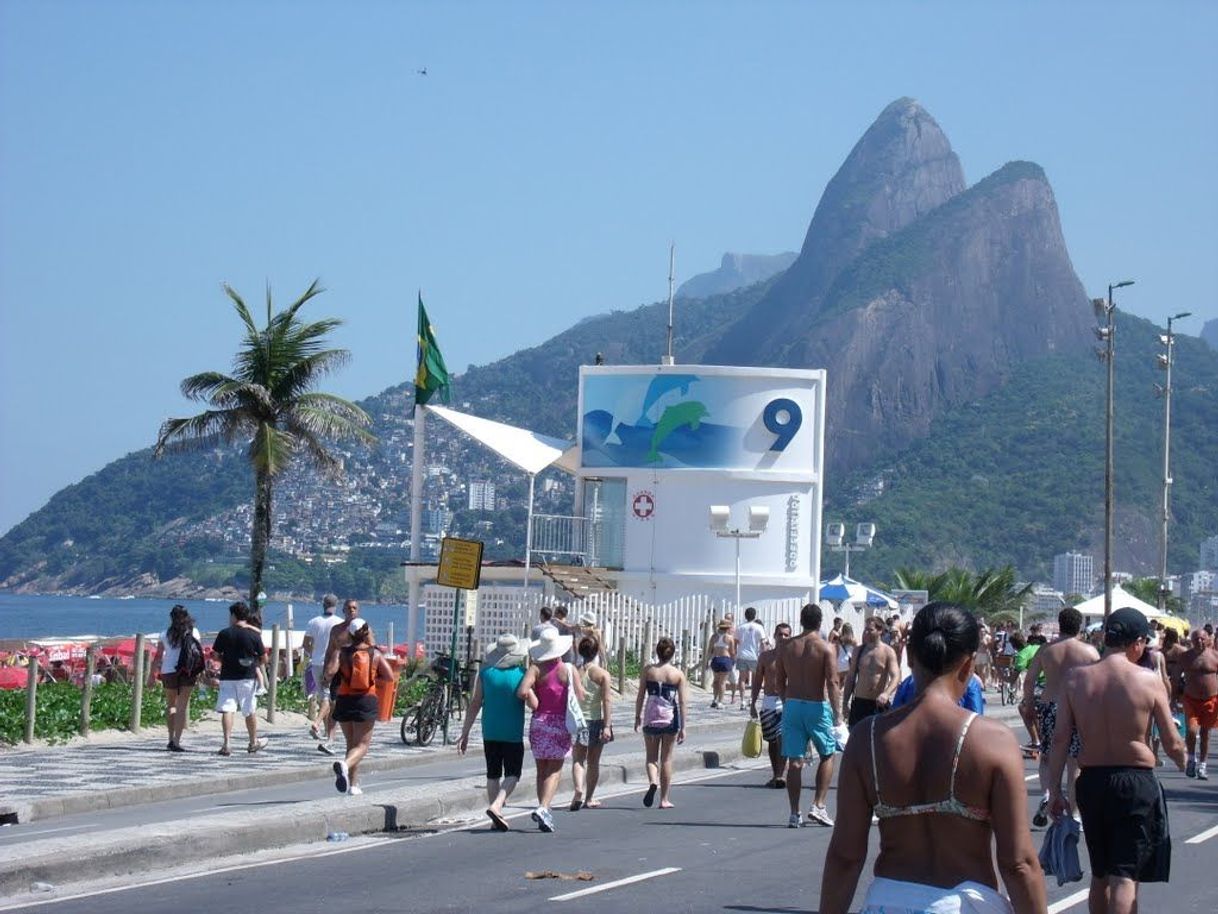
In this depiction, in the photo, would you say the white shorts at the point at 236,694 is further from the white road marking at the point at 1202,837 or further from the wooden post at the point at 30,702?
the white road marking at the point at 1202,837

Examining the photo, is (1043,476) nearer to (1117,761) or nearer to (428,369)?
(428,369)

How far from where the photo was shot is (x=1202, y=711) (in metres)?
20.7

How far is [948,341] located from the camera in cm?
17212

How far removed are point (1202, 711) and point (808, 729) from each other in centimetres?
747

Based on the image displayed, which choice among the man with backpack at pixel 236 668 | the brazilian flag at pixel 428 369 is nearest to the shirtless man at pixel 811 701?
the man with backpack at pixel 236 668

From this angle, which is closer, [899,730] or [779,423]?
[899,730]

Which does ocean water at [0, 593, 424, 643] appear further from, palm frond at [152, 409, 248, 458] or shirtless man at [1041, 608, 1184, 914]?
shirtless man at [1041, 608, 1184, 914]

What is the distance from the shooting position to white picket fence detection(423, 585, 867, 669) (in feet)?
121

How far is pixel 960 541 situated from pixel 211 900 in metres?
126

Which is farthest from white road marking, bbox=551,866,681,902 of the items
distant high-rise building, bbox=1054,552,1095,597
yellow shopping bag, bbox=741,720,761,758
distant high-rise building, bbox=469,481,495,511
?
distant high-rise building, bbox=469,481,495,511

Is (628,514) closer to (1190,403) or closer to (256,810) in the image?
(256,810)

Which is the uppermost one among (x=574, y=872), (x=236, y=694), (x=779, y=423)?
(x=779, y=423)

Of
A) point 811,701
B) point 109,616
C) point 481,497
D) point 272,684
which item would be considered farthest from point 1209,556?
point 811,701

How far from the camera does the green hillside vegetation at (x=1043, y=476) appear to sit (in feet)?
441
